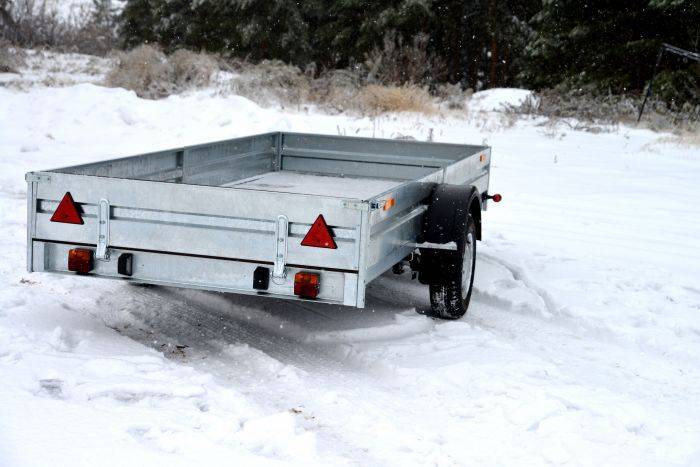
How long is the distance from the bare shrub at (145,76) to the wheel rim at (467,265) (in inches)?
554

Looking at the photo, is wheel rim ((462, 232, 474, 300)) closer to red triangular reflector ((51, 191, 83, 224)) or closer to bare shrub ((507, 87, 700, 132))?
red triangular reflector ((51, 191, 83, 224))

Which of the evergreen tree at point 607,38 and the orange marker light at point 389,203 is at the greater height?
the evergreen tree at point 607,38

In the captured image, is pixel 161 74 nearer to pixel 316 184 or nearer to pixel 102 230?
pixel 316 184

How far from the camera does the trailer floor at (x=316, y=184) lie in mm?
7724

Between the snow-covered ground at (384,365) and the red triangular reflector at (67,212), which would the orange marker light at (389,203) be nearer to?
the snow-covered ground at (384,365)

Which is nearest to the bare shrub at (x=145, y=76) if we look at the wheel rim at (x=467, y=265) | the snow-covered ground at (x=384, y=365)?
the snow-covered ground at (x=384, y=365)

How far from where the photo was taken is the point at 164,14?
120ft

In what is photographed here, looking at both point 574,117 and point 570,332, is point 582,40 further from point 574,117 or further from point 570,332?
point 570,332

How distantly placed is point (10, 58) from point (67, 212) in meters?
18.8

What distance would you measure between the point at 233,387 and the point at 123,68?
17.2 m

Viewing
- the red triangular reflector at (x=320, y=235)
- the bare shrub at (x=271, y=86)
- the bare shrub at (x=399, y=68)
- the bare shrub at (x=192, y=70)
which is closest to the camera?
the red triangular reflector at (x=320, y=235)

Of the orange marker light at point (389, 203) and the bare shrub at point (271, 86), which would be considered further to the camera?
the bare shrub at point (271, 86)

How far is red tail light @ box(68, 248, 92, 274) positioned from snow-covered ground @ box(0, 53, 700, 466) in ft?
1.39

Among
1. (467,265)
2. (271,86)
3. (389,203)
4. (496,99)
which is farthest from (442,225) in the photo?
(496,99)
